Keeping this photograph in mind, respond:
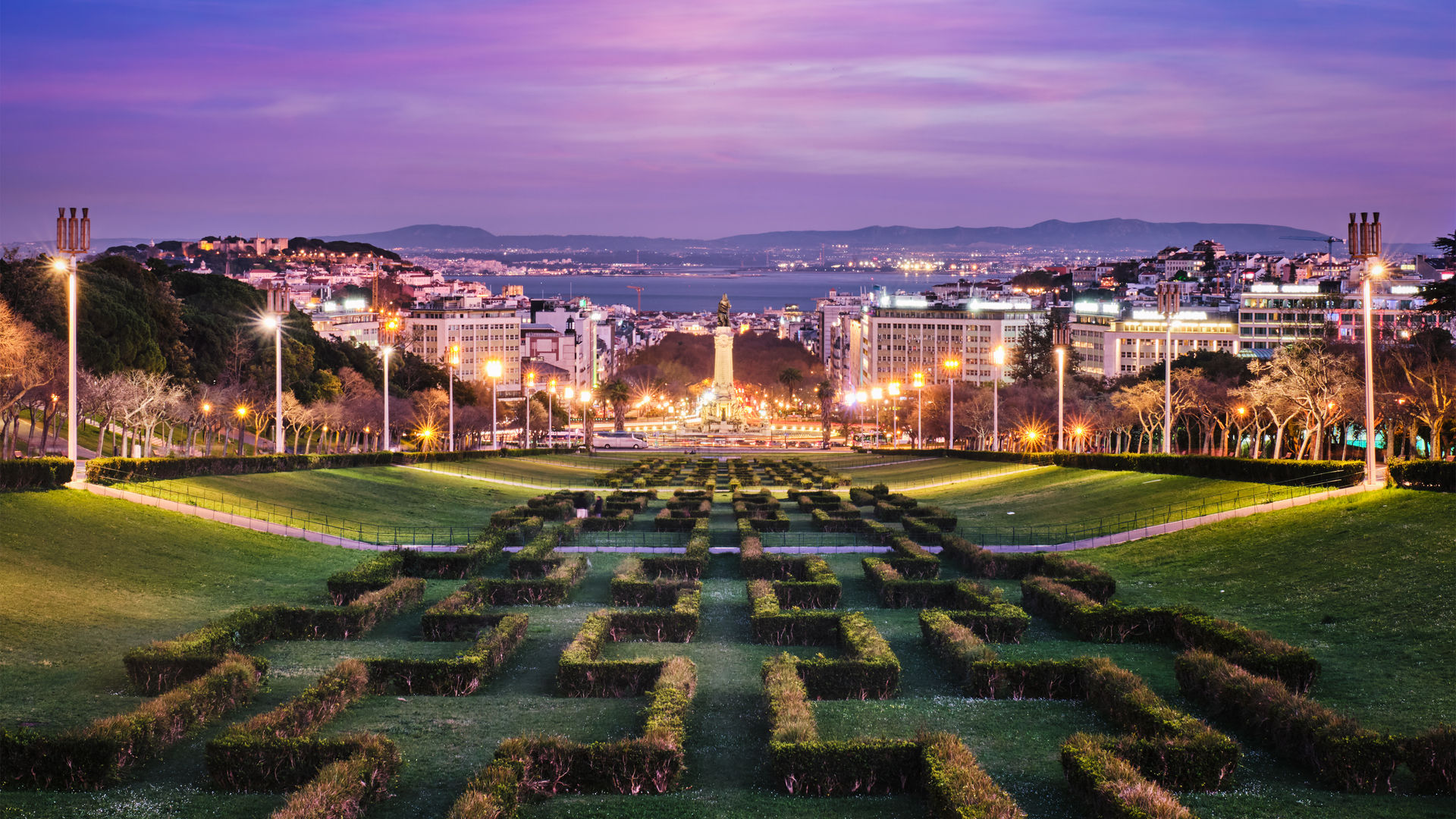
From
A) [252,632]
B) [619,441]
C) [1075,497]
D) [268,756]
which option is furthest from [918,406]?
[268,756]

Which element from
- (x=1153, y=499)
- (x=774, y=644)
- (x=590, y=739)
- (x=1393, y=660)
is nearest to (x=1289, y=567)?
(x=1393, y=660)

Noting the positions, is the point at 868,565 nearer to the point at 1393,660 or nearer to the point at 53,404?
the point at 1393,660

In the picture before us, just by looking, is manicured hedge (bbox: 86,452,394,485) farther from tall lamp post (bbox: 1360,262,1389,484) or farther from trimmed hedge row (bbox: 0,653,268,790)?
tall lamp post (bbox: 1360,262,1389,484)

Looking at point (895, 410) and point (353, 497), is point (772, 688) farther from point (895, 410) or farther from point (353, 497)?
point (895, 410)

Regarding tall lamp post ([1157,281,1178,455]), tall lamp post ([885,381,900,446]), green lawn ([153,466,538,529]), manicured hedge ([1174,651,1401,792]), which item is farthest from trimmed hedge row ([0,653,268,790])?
tall lamp post ([885,381,900,446])

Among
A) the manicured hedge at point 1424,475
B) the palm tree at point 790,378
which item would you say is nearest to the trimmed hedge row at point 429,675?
the manicured hedge at point 1424,475

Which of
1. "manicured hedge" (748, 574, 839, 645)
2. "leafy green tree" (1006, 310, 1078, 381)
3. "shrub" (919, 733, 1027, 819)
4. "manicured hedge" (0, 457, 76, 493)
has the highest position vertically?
"leafy green tree" (1006, 310, 1078, 381)

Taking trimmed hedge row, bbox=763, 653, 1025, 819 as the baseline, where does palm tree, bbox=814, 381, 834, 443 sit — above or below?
above

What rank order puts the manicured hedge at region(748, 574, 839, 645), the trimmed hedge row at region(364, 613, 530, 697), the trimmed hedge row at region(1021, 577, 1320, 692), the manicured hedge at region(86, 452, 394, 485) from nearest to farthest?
the trimmed hedge row at region(1021, 577, 1320, 692) → the trimmed hedge row at region(364, 613, 530, 697) → the manicured hedge at region(748, 574, 839, 645) → the manicured hedge at region(86, 452, 394, 485)
